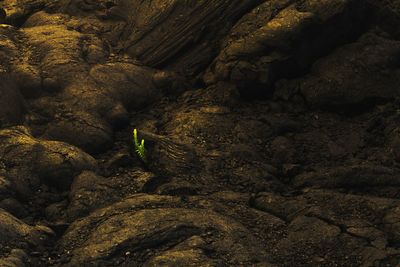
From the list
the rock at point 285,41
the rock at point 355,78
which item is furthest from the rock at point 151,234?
the rock at point 355,78

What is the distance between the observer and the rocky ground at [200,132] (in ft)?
18.4

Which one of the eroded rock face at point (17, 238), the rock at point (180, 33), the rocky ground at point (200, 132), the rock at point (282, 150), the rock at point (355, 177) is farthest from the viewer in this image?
the rock at point (180, 33)

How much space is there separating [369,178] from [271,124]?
5.42ft

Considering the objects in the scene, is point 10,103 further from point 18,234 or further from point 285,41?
point 285,41

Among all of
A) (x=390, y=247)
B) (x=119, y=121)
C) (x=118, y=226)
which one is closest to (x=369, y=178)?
(x=390, y=247)

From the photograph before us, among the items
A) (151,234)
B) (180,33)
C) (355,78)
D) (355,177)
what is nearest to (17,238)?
(151,234)

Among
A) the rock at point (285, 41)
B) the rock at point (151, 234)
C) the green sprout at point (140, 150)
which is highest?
the rock at point (285, 41)

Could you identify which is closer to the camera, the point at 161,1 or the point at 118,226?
A: the point at 118,226

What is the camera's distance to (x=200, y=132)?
24.3 ft

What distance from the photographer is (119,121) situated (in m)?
7.70

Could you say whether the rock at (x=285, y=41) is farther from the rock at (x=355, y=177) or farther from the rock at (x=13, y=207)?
the rock at (x=13, y=207)

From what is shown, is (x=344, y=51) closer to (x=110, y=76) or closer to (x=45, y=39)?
(x=110, y=76)

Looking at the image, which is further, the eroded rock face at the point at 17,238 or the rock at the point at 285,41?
the rock at the point at 285,41

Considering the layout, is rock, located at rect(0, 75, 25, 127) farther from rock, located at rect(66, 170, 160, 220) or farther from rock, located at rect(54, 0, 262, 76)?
rock, located at rect(54, 0, 262, 76)
